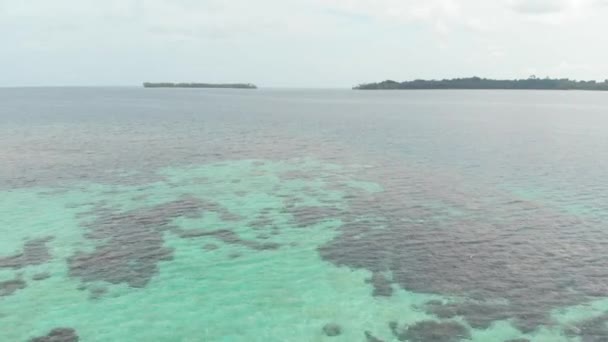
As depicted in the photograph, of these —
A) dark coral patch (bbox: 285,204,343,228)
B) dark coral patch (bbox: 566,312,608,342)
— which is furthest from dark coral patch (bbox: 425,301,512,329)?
dark coral patch (bbox: 285,204,343,228)

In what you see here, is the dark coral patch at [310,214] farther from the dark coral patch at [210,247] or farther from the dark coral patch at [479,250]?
the dark coral patch at [210,247]

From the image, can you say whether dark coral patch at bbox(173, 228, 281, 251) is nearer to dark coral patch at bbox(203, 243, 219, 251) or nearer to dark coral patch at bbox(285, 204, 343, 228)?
dark coral patch at bbox(203, 243, 219, 251)

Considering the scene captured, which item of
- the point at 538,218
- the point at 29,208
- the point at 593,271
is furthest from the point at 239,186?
the point at 593,271

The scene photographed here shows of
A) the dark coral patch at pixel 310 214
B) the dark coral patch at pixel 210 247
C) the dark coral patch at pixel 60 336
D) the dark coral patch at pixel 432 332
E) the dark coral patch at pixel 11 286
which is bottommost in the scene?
the dark coral patch at pixel 60 336

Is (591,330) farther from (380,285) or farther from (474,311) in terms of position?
(380,285)

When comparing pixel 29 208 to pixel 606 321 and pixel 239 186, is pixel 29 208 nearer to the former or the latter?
pixel 239 186

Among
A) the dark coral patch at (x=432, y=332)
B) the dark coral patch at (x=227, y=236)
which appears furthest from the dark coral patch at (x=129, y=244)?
the dark coral patch at (x=432, y=332)

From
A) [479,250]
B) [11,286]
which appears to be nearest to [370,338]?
[479,250]
